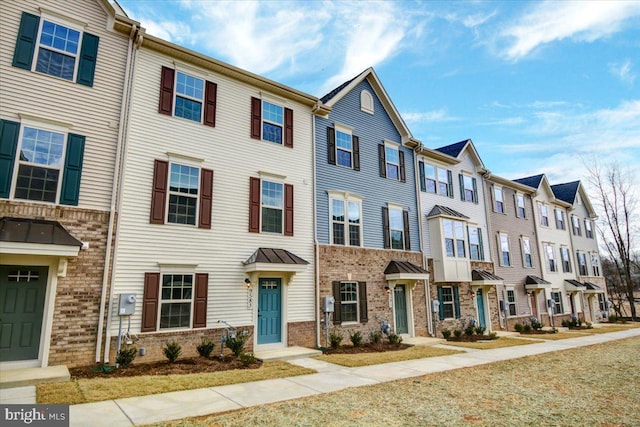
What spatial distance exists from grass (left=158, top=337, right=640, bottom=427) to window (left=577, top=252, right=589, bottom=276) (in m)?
23.2

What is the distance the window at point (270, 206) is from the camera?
11.9 meters

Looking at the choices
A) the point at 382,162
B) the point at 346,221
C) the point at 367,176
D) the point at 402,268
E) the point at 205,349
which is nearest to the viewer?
the point at 205,349

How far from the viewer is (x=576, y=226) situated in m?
29.6

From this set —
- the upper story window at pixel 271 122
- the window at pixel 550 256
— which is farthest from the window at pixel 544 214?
the upper story window at pixel 271 122

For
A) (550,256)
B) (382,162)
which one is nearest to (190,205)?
(382,162)

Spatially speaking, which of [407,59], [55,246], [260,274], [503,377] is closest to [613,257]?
[407,59]

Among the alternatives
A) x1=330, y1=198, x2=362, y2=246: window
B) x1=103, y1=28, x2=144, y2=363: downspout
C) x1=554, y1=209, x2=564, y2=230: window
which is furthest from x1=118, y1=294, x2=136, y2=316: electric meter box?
x1=554, y1=209, x2=564, y2=230: window

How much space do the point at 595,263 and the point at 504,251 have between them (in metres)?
15.7

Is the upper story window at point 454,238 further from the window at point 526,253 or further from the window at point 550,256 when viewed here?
the window at point 550,256

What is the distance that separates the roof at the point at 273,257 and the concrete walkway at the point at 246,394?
3.02 m

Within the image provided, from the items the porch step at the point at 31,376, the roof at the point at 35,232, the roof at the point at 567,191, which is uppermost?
the roof at the point at 567,191

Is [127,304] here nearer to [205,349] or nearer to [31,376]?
[31,376]

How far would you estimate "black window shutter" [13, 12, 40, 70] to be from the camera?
28.2 feet

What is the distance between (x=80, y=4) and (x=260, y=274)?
30.4 ft
